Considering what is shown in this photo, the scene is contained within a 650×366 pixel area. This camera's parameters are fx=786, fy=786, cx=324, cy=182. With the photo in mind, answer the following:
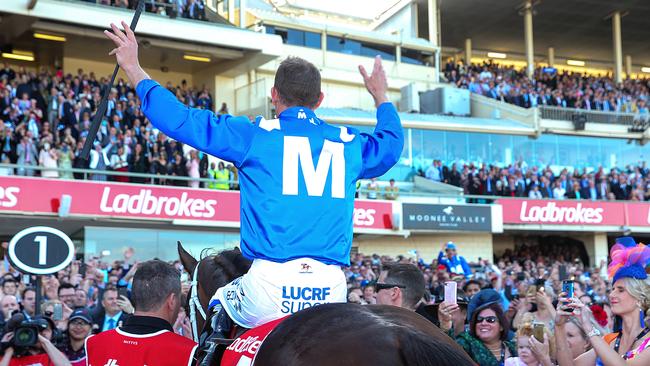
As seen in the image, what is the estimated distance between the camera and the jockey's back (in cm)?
363

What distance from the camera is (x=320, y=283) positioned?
3.61 m

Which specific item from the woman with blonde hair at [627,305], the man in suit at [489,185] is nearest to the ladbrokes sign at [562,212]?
the man in suit at [489,185]

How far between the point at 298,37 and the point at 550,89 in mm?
13341

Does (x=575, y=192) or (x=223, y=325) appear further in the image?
(x=575, y=192)

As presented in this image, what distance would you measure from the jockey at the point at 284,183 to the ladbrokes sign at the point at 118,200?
637 inches

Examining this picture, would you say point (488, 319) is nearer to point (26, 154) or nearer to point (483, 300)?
point (483, 300)

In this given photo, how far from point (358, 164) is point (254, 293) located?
82 cm

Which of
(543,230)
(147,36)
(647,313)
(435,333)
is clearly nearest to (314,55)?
(147,36)

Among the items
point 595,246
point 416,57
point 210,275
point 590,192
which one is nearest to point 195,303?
point 210,275

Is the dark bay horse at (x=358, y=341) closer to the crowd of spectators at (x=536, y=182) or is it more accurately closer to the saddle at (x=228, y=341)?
the saddle at (x=228, y=341)

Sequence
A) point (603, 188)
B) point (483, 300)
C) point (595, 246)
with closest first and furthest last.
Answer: point (483, 300) < point (603, 188) < point (595, 246)

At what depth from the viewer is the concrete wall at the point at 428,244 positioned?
26.8m

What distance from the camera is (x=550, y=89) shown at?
39.0 m

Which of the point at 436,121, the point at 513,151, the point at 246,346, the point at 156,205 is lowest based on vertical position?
the point at 246,346
